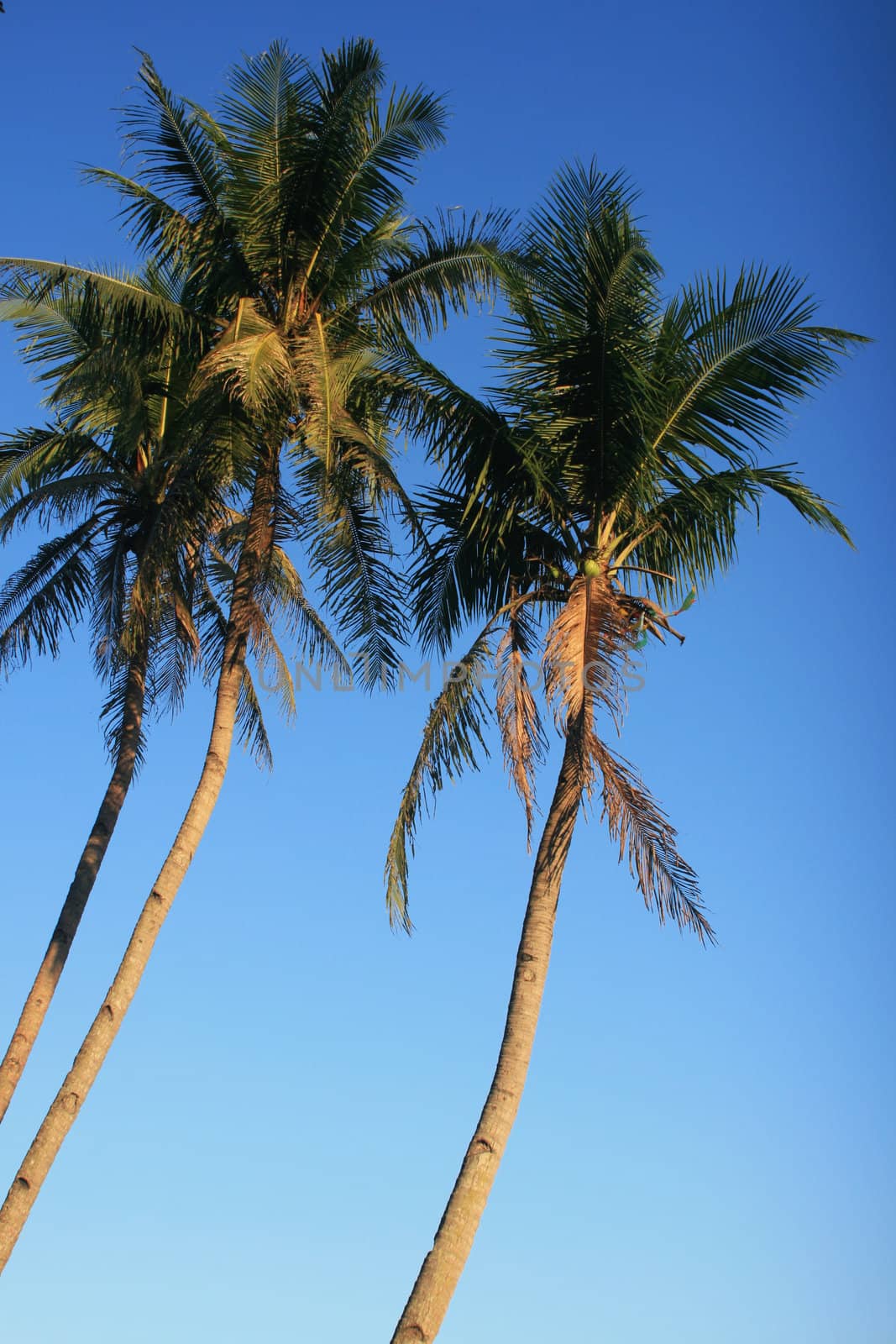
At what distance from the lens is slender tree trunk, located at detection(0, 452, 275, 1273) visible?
1252 cm

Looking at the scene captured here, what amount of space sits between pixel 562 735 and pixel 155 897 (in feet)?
16.8

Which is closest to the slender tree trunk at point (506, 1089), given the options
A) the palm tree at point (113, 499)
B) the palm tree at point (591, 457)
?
the palm tree at point (591, 457)

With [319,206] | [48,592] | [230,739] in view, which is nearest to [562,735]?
[230,739]

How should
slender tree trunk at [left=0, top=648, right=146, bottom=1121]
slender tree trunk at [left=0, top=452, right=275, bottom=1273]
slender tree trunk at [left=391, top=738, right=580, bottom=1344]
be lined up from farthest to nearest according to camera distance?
slender tree trunk at [left=0, top=648, right=146, bottom=1121]
slender tree trunk at [left=0, top=452, right=275, bottom=1273]
slender tree trunk at [left=391, top=738, right=580, bottom=1344]

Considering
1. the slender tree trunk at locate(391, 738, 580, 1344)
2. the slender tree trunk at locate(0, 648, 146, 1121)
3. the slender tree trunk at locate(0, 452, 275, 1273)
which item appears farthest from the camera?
the slender tree trunk at locate(0, 648, 146, 1121)

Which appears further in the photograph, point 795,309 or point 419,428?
point 419,428

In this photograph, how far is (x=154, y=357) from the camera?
15305 mm

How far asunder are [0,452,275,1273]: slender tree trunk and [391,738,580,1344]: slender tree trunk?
4392mm

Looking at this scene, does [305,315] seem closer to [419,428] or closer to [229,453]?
[229,453]

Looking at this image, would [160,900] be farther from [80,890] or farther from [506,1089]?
[506,1089]

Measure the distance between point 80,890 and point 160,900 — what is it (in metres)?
1.83

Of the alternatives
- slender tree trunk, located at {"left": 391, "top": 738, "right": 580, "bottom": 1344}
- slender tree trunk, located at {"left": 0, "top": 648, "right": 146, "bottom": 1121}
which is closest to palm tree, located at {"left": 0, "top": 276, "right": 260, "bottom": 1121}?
slender tree trunk, located at {"left": 0, "top": 648, "right": 146, "bottom": 1121}

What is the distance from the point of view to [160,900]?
529 inches

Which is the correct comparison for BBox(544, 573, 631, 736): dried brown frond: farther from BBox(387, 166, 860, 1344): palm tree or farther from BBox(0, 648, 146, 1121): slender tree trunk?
BBox(0, 648, 146, 1121): slender tree trunk
